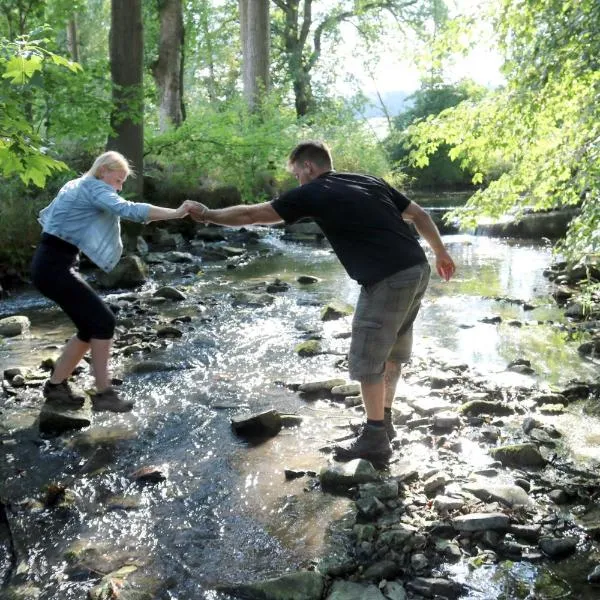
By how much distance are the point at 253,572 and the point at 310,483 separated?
1.09 metres

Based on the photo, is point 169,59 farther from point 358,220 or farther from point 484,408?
point 358,220

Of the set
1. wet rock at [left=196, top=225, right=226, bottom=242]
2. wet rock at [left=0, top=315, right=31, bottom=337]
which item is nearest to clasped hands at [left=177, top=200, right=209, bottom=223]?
wet rock at [left=0, top=315, right=31, bottom=337]

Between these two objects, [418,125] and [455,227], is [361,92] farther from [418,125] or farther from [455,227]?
[418,125]

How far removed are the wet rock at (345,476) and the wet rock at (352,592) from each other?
104cm

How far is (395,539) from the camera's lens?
3.82 meters

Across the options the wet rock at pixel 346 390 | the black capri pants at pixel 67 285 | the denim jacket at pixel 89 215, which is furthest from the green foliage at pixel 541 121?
the black capri pants at pixel 67 285

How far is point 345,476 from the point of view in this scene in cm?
455

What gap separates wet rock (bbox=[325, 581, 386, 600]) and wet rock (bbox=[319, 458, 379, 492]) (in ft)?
3.42

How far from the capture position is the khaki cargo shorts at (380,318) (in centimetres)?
475

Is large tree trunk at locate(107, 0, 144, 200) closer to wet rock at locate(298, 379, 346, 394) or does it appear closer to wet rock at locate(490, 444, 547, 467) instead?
wet rock at locate(298, 379, 346, 394)

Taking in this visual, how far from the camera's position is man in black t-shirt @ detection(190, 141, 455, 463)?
15.2 feet

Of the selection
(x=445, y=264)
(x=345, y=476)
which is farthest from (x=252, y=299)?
(x=345, y=476)

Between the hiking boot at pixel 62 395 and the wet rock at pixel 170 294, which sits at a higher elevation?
the hiking boot at pixel 62 395

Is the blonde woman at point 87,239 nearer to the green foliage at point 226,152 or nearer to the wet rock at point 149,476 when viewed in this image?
the wet rock at point 149,476
